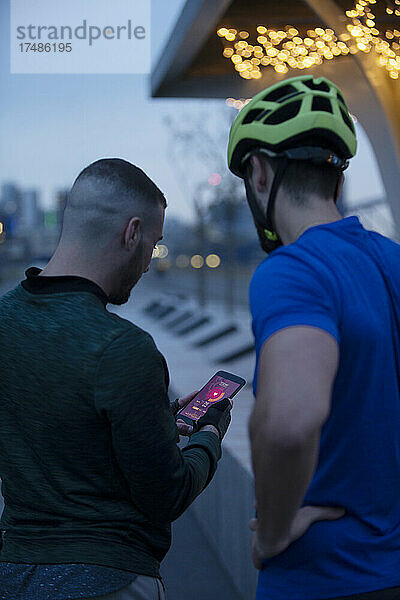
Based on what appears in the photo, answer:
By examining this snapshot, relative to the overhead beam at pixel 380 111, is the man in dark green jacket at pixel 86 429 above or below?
below

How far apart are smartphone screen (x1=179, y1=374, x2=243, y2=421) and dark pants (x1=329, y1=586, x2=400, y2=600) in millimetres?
630

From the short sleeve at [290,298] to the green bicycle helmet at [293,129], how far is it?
0.16m

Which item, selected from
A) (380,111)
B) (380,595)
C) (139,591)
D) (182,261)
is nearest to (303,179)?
(380,595)

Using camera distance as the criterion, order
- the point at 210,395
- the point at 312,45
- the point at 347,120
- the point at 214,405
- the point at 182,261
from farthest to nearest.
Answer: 1. the point at 182,261
2. the point at 312,45
3. the point at 210,395
4. the point at 214,405
5. the point at 347,120

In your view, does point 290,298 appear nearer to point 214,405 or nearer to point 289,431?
point 289,431

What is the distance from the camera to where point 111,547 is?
1.38 metres

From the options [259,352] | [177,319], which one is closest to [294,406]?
[259,352]

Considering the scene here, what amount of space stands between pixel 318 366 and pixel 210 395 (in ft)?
2.64

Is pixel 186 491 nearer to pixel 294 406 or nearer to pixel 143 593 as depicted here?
pixel 143 593

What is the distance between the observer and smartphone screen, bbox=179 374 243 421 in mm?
1798

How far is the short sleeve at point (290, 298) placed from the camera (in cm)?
110

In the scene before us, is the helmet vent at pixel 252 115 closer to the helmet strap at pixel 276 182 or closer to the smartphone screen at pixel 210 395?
the helmet strap at pixel 276 182

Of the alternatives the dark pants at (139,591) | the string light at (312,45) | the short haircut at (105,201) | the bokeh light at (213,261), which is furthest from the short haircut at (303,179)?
the bokeh light at (213,261)

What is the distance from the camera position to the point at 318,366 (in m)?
1.07
